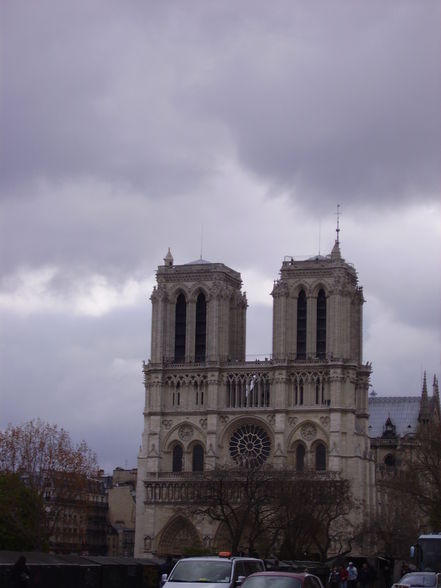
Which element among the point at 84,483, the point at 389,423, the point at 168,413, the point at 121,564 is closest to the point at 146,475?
the point at 168,413

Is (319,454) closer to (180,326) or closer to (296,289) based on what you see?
(296,289)

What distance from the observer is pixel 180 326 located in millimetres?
118125

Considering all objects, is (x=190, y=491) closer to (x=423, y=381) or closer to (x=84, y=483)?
(x=84, y=483)

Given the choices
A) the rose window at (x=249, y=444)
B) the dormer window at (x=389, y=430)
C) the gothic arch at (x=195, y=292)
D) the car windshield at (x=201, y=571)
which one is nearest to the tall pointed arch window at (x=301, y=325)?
the rose window at (x=249, y=444)

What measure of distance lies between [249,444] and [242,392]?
4381mm

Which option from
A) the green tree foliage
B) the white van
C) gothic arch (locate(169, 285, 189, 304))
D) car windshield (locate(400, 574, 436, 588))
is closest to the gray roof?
gothic arch (locate(169, 285, 189, 304))

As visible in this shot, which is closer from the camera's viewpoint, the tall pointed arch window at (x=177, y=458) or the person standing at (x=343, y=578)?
the person standing at (x=343, y=578)

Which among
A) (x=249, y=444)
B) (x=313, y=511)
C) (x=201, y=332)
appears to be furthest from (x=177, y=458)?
(x=313, y=511)

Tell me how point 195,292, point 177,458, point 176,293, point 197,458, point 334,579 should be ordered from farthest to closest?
point 176,293, point 195,292, point 177,458, point 197,458, point 334,579

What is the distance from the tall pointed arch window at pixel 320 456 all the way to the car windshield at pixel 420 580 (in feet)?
230

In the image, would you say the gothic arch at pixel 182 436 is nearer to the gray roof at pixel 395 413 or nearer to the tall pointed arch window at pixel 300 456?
the tall pointed arch window at pixel 300 456

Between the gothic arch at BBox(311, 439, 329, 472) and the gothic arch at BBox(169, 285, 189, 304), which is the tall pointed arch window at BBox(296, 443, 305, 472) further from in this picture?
the gothic arch at BBox(169, 285, 189, 304)

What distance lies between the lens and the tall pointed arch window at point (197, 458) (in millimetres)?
114688

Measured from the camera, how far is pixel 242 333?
396 ft
